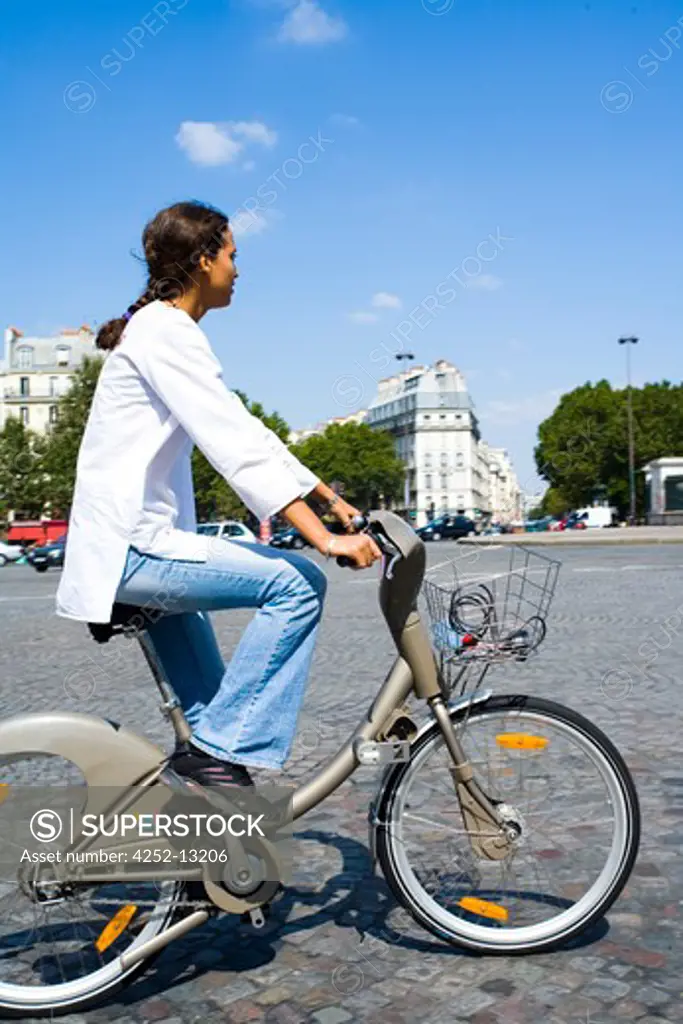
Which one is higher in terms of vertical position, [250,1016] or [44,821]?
[44,821]

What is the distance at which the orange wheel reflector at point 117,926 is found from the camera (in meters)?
2.77

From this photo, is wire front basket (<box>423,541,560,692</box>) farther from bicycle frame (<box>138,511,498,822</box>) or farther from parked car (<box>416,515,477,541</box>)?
parked car (<box>416,515,477,541</box>)

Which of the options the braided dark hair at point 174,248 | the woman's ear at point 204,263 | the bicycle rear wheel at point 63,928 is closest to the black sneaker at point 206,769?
the bicycle rear wheel at point 63,928

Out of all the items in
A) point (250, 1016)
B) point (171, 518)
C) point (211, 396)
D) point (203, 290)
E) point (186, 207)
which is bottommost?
point (250, 1016)

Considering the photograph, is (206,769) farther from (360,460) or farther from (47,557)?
(360,460)

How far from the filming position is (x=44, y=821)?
2723 millimetres

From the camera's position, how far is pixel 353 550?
2.59m

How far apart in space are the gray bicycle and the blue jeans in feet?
0.34

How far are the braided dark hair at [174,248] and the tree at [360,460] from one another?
115102 millimetres

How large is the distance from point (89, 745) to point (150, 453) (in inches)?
26.9

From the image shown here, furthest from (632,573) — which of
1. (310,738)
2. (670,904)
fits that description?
(670,904)

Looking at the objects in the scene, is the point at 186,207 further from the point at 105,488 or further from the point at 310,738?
the point at 310,738

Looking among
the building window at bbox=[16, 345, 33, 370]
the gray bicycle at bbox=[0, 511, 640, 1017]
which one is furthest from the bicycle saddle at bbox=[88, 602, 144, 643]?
the building window at bbox=[16, 345, 33, 370]

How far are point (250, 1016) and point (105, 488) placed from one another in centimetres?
125
